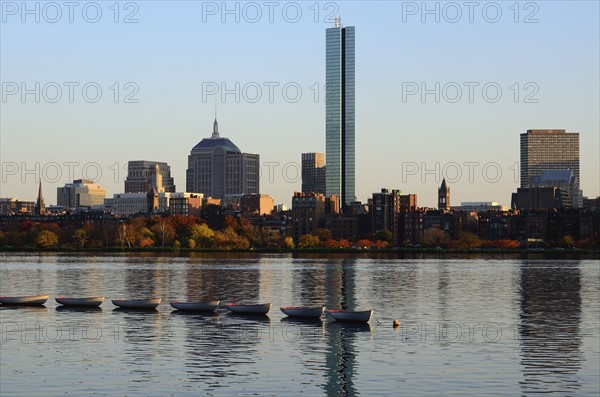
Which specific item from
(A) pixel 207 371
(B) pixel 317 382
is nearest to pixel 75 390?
(A) pixel 207 371

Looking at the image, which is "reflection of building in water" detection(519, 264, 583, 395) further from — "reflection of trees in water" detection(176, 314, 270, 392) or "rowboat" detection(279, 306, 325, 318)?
"rowboat" detection(279, 306, 325, 318)

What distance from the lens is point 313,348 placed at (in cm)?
6375

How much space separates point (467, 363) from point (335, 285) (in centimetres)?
7237

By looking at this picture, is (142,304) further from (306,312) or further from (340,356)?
(340,356)

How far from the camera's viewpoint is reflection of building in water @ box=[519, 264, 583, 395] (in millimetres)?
51656

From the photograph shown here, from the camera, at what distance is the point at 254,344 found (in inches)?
2579

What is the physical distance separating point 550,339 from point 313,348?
1685cm

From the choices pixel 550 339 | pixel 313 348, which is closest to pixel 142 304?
pixel 313 348

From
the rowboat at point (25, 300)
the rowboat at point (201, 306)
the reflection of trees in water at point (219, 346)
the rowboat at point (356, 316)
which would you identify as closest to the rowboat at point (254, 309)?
the reflection of trees in water at point (219, 346)

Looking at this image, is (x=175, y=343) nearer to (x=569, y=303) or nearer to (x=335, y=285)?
(x=569, y=303)

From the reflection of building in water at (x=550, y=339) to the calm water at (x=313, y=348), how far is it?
0.09 meters

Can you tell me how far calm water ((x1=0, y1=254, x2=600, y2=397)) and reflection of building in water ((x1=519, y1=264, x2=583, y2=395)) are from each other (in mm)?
87

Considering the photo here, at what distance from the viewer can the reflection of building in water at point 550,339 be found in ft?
169

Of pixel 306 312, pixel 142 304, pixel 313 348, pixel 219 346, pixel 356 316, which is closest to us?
pixel 313 348
